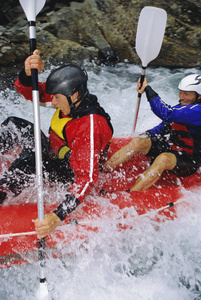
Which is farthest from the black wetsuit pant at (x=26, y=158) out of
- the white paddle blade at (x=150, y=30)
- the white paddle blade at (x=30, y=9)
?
the white paddle blade at (x=150, y=30)

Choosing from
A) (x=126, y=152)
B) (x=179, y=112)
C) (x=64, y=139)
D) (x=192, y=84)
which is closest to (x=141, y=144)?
(x=126, y=152)

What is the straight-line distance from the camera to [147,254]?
2.72m

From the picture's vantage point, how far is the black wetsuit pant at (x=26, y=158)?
2266mm

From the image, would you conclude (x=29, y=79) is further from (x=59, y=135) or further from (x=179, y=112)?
(x=179, y=112)

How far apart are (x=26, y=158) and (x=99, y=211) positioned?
0.76 meters

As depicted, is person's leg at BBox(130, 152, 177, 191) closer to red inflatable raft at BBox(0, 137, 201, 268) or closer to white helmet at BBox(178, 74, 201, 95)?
red inflatable raft at BBox(0, 137, 201, 268)

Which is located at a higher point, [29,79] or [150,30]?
[150,30]

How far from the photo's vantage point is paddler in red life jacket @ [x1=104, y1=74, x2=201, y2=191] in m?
2.64

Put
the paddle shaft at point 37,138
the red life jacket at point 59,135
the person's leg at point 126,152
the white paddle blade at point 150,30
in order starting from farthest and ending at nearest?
the white paddle blade at point 150,30, the person's leg at point 126,152, the red life jacket at point 59,135, the paddle shaft at point 37,138

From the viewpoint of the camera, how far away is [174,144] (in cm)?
288

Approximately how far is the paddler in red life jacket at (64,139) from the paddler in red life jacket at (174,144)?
66cm

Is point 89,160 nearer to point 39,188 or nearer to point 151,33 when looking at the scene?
point 39,188

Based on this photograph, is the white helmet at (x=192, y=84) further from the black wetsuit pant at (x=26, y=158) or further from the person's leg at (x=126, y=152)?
the black wetsuit pant at (x=26, y=158)

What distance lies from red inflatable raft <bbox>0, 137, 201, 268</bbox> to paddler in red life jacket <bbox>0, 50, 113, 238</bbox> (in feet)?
0.89
